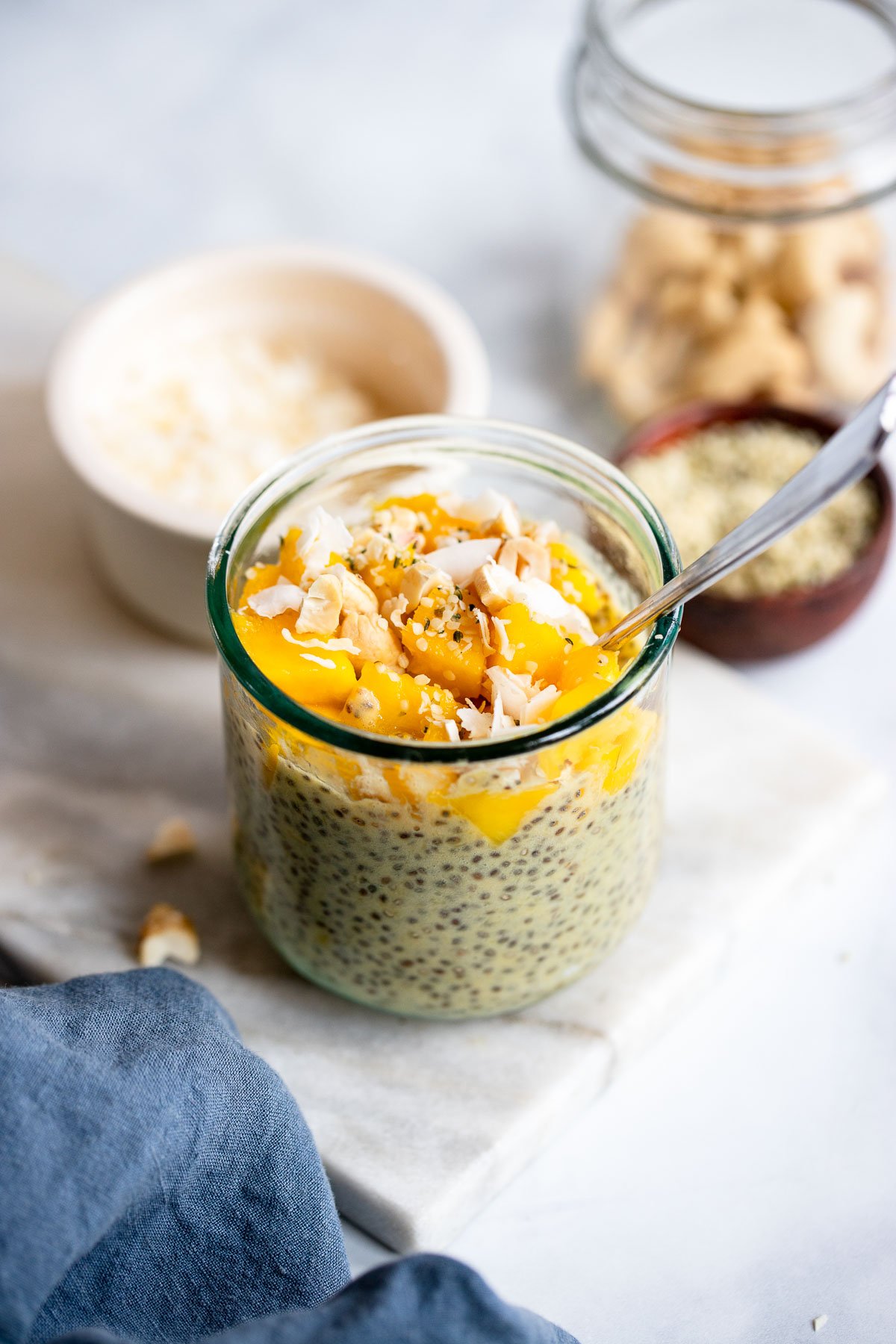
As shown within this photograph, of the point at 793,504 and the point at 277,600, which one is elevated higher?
the point at 793,504

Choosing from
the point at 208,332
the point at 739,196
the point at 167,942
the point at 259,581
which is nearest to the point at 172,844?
the point at 167,942

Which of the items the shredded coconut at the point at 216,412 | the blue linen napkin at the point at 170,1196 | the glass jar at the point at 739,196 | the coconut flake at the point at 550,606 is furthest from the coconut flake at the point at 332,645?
the glass jar at the point at 739,196

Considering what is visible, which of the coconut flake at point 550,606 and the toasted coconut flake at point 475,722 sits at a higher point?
the coconut flake at point 550,606

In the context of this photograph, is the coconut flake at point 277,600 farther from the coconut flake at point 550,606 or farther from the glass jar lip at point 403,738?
the coconut flake at point 550,606

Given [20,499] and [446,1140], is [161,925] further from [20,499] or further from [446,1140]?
[20,499]

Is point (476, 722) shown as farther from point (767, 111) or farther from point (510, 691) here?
point (767, 111)

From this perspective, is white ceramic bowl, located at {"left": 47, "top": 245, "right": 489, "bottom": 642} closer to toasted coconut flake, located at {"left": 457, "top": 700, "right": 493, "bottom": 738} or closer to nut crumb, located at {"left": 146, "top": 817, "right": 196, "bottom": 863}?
nut crumb, located at {"left": 146, "top": 817, "right": 196, "bottom": 863}

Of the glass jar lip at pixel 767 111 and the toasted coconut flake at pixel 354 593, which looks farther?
the glass jar lip at pixel 767 111
